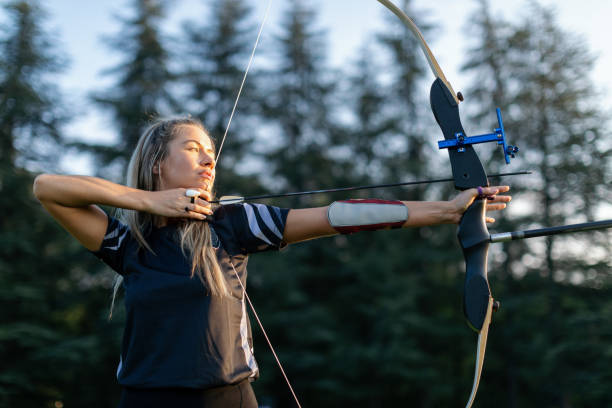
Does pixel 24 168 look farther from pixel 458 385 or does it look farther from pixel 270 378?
pixel 458 385

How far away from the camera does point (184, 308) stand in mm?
1283

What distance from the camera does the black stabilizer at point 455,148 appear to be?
1.53m

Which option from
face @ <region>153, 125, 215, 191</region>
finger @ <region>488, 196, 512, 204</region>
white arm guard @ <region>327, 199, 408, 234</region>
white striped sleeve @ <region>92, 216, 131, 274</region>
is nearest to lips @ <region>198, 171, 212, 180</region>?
face @ <region>153, 125, 215, 191</region>

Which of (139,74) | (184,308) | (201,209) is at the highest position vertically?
(139,74)

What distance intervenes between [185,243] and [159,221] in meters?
0.16

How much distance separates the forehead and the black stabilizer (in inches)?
28.7

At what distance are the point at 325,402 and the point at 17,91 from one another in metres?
9.45

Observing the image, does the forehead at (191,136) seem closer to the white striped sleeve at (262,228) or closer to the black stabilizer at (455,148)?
the white striped sleeve at (262,228)

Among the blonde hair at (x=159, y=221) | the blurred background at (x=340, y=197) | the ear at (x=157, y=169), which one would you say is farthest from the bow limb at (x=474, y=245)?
the blurred background at (x=340, y=197)

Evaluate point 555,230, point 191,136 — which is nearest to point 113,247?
point 191,136

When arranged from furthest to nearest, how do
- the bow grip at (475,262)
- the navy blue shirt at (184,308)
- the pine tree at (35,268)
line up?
the pine tree at (35,268), the bow grip at (475,262), the navy blue shirt at (184,308)

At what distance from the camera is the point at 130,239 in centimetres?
147

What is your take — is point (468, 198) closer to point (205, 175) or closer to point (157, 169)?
point (205, 175)

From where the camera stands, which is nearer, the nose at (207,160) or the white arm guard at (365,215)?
the white arm guard at (365,215)
